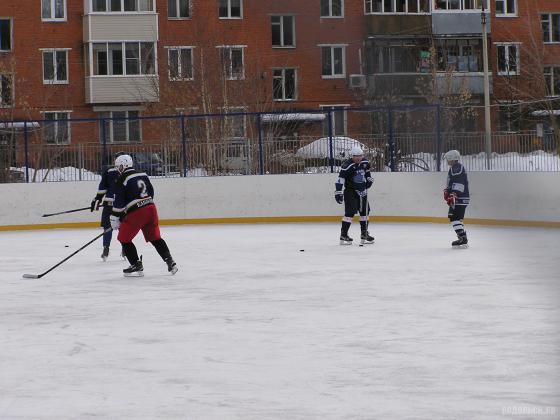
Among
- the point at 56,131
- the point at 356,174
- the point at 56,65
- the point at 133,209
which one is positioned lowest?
the point at 133,209

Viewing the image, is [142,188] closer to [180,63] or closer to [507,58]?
[180,63]

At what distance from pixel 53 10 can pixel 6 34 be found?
6.14ft

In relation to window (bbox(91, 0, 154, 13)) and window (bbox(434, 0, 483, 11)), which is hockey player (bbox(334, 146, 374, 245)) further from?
window (bbox(434, 0, 483, 11))

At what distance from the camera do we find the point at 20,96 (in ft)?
139

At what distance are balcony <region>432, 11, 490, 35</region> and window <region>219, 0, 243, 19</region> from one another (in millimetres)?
7204

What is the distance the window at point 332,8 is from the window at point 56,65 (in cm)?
926

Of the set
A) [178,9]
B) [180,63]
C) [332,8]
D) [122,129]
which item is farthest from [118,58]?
[122,129]

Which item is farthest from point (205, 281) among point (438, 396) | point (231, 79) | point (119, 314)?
point (231, 79)

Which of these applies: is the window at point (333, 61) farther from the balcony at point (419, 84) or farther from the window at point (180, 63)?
the window at point (180, 63)

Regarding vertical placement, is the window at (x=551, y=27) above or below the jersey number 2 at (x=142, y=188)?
above

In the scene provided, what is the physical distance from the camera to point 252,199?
2228 cm

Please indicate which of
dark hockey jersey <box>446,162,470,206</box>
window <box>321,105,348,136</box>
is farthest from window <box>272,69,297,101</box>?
dark hockey jersey <box>446,162,470,206</box>

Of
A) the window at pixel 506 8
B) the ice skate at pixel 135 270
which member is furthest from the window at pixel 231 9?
the ice skate at pixel 135 270

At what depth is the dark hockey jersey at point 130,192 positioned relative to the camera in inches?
495
